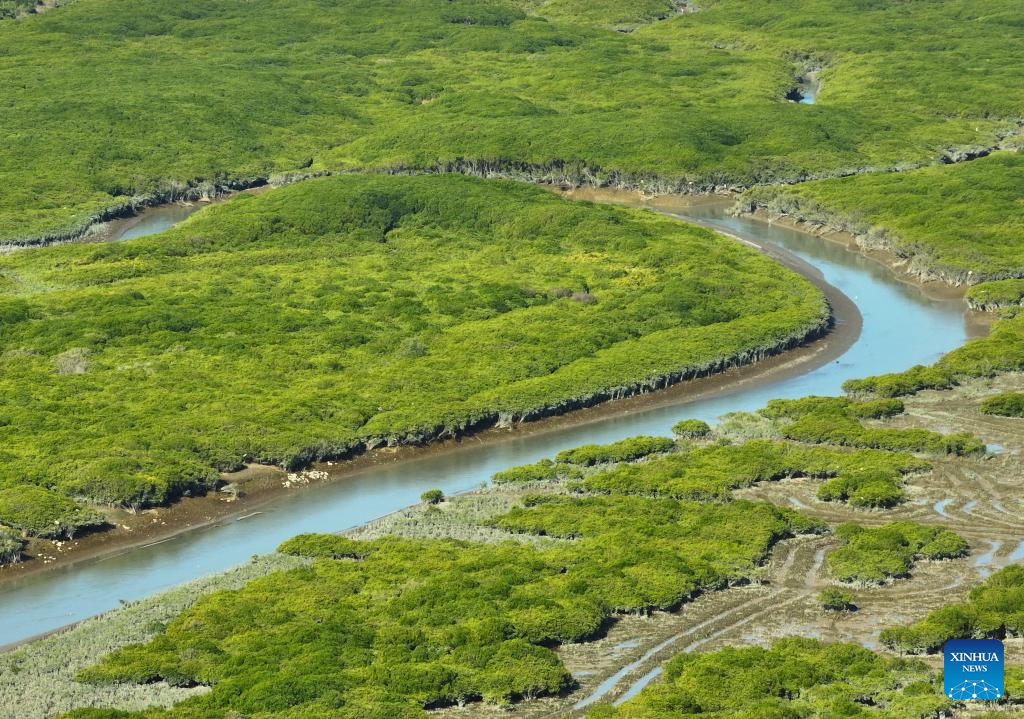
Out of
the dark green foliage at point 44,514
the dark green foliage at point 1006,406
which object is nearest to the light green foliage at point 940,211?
the dark green foliage at point 1006,406

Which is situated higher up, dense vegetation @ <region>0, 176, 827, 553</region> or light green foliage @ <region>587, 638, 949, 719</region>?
dense vegetation @ <region>0, 176, 827, 553</region>

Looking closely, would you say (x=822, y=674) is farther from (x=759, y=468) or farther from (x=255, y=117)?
(x=255, y=117)

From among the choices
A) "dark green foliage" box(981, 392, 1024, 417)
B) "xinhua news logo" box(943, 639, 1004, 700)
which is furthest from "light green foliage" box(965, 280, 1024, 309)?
"xinhua news logo" box(943, 639, 1004, 700)

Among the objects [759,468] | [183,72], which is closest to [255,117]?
[183,72]

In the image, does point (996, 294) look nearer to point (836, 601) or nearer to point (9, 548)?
point (836, 601)

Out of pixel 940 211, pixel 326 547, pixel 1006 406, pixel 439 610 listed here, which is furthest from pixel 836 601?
pixel 940 211

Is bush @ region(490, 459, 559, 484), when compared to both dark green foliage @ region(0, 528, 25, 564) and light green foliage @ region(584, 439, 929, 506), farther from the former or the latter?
dark green foliage @ region(0, 528, 25, 564)
